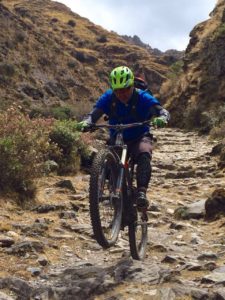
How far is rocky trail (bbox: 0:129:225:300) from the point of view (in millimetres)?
5363

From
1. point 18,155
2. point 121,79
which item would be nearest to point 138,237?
point 121,79

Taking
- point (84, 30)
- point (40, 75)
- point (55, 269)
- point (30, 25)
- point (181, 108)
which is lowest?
point (55, 269)

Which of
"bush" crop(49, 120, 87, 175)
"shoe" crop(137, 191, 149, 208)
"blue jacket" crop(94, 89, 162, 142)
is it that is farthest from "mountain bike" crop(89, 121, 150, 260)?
"bush" crop(49, 120, 87, 175)

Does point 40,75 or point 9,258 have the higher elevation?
point 40,75

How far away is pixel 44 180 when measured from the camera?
1237 cm

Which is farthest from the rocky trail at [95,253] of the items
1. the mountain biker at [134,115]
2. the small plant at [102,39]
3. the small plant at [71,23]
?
the small plant at [71,23]

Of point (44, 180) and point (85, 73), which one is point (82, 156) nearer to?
point (44, 180)

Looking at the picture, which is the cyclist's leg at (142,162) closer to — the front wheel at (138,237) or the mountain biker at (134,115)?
the mountain biker at (134,115)

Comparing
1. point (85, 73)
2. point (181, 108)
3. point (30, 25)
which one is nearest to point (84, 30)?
point (85, 73)

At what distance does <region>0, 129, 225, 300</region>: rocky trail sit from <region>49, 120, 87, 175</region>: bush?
103 cm

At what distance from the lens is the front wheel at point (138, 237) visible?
6594 millimetres

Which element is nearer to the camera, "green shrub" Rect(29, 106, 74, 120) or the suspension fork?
the suspension fork

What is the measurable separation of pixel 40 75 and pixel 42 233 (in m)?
48.0

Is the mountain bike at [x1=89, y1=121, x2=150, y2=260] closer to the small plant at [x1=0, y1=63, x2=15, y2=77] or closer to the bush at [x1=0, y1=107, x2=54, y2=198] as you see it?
the bush at [x1=0, y1=107, x2=54, y2=198]
